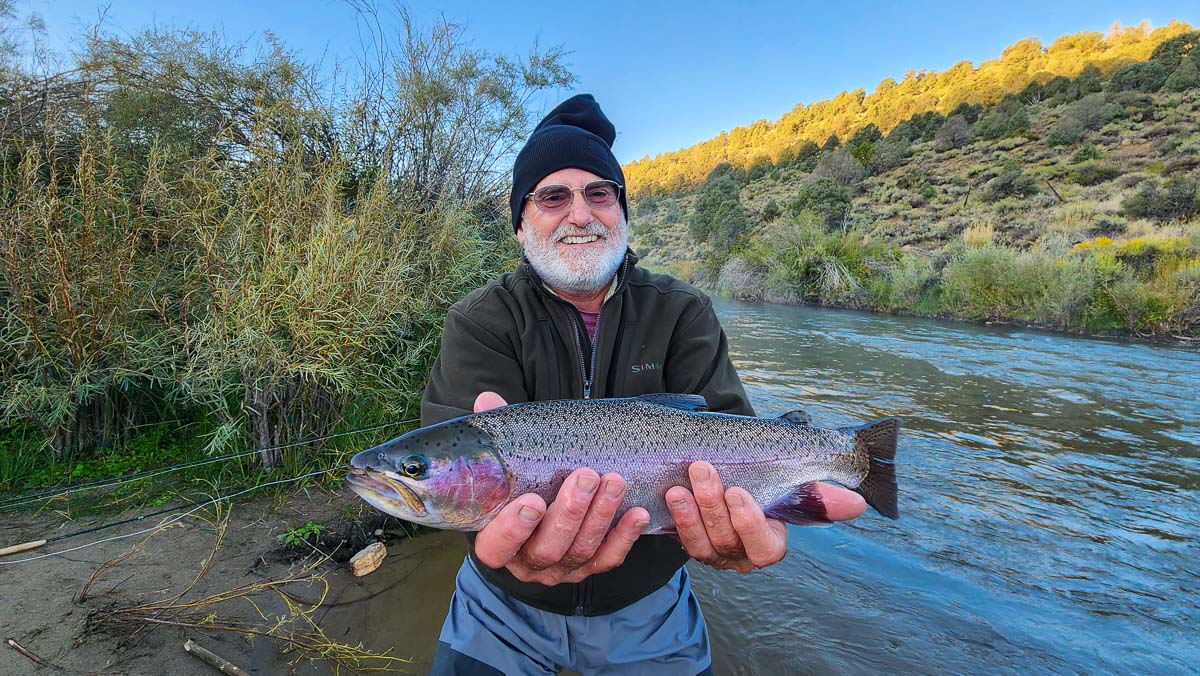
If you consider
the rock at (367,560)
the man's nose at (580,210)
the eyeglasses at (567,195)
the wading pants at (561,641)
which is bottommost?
the rock at (367,560)

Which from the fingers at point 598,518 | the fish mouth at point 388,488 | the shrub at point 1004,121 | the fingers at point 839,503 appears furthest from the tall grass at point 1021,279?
the shrub at point 1004,121

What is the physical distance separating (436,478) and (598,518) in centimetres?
60

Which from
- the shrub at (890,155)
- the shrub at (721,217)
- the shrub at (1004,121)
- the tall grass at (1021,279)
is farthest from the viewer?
the shrub at (890,155)

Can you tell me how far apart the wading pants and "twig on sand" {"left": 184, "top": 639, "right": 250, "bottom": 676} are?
1131 millimetres

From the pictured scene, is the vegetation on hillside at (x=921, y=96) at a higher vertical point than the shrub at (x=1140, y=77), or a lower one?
higher

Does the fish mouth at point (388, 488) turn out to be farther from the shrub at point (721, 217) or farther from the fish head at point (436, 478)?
the shrub at point (721, 217)

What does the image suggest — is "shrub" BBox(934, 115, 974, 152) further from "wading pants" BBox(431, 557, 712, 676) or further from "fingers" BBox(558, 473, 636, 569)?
"fingers" BBox(558, 473, 636, 569)

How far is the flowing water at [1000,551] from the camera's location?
10.7ft

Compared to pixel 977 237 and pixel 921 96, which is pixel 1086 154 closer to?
pixel 977 237

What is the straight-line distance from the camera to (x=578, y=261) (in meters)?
2.57

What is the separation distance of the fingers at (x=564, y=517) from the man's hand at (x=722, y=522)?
13.0 inches

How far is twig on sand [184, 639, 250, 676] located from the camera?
7.93 feet

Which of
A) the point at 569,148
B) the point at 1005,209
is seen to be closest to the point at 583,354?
the point at 569,148

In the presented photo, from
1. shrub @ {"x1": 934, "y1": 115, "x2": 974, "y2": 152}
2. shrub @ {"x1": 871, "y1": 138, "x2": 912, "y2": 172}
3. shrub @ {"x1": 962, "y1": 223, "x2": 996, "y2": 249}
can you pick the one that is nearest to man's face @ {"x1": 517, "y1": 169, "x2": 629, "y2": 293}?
shrub @ {"x1": 962, "y1": 223, "x2": 996, "y2": 249}
